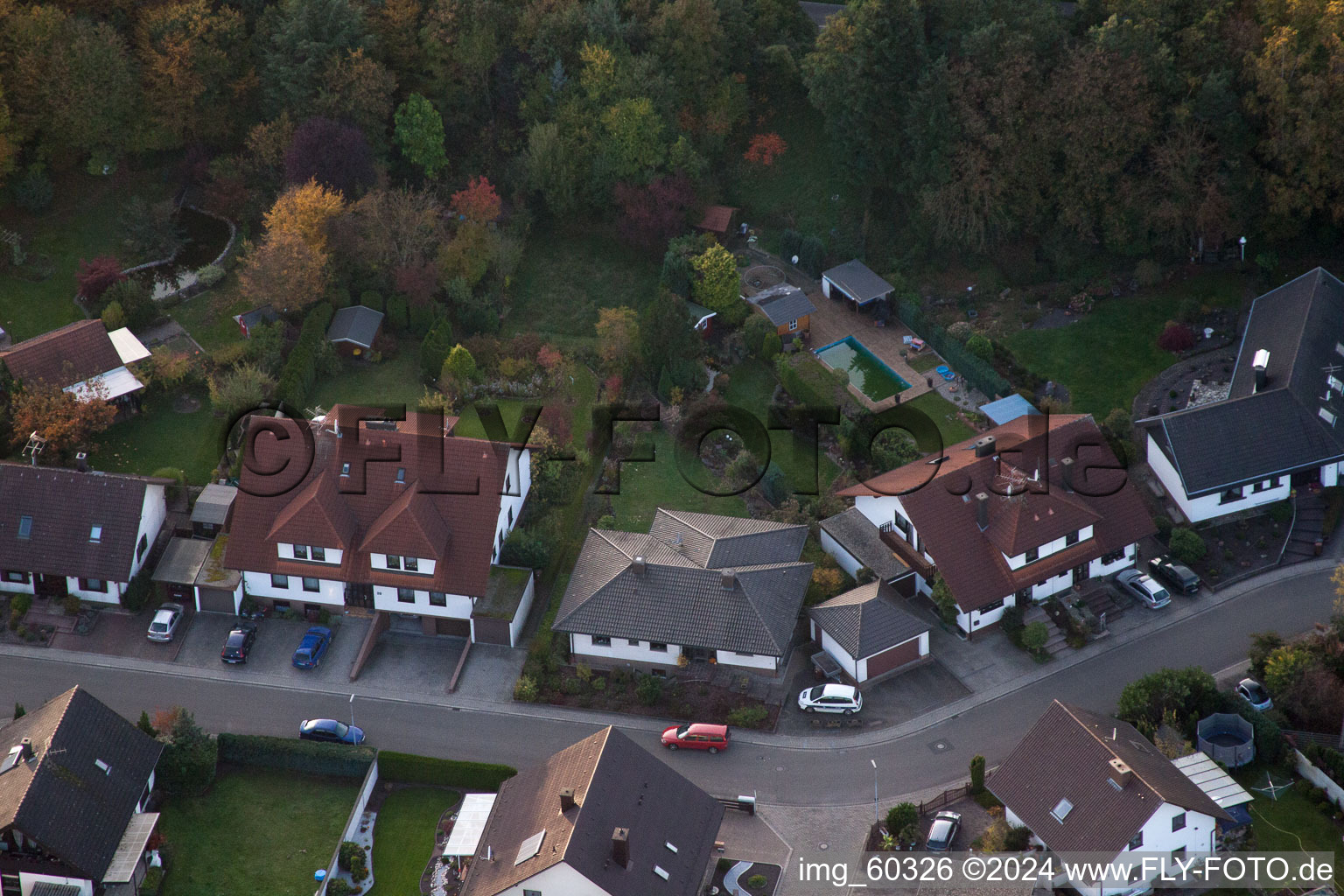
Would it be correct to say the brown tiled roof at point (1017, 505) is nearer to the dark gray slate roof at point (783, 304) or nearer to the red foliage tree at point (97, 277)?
the dark gray slate roof at point (783, 304)

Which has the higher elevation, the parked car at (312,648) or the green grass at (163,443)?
the green grass at (163,443)

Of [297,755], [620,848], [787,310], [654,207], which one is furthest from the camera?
[654,207]

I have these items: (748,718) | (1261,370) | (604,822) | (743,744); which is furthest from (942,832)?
(1261,370)

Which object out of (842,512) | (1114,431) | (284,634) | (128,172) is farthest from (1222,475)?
(128,172)

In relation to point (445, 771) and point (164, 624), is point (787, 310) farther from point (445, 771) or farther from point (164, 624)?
point (164, 624)

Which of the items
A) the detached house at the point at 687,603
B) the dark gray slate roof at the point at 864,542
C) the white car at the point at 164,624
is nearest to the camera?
the detached house at the point at 687,603

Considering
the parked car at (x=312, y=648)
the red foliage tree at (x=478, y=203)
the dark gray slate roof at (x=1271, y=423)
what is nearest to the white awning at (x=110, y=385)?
the parked car at (x=312, y=648)

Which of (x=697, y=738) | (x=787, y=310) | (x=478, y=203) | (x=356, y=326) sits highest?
(x=478, y=203)

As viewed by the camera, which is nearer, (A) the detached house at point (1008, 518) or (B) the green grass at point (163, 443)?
(A) the detached house at point (1008, 518)
